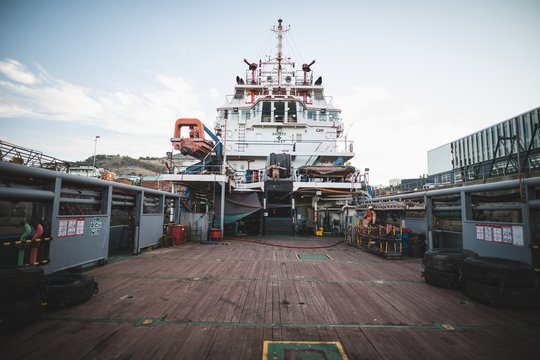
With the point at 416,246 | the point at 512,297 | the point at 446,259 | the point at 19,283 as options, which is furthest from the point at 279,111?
the point at 19,283

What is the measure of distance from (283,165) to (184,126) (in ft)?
24.4

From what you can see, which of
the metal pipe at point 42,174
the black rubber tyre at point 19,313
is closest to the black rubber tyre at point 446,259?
the black rubber tyre at point 19,313

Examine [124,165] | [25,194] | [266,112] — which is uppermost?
[124,165]

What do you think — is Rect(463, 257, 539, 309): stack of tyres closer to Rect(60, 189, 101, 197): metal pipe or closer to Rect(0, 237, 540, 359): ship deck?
Rect(0, 237, 540, 359): ship deck

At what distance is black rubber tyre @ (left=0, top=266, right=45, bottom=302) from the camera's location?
3.19 metres

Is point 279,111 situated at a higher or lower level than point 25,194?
higher

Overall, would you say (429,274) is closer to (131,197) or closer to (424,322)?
(424,322)

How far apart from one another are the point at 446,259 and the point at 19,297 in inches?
315

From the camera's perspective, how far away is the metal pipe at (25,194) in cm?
433

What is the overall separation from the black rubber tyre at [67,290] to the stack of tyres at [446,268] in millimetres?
7433

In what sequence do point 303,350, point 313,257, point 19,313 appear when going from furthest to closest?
point 313,257, point 19,313, point 303,350

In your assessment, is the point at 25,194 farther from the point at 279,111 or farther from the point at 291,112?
the point at 291,112

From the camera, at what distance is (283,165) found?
17.2m

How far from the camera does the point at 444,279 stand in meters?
5.41
